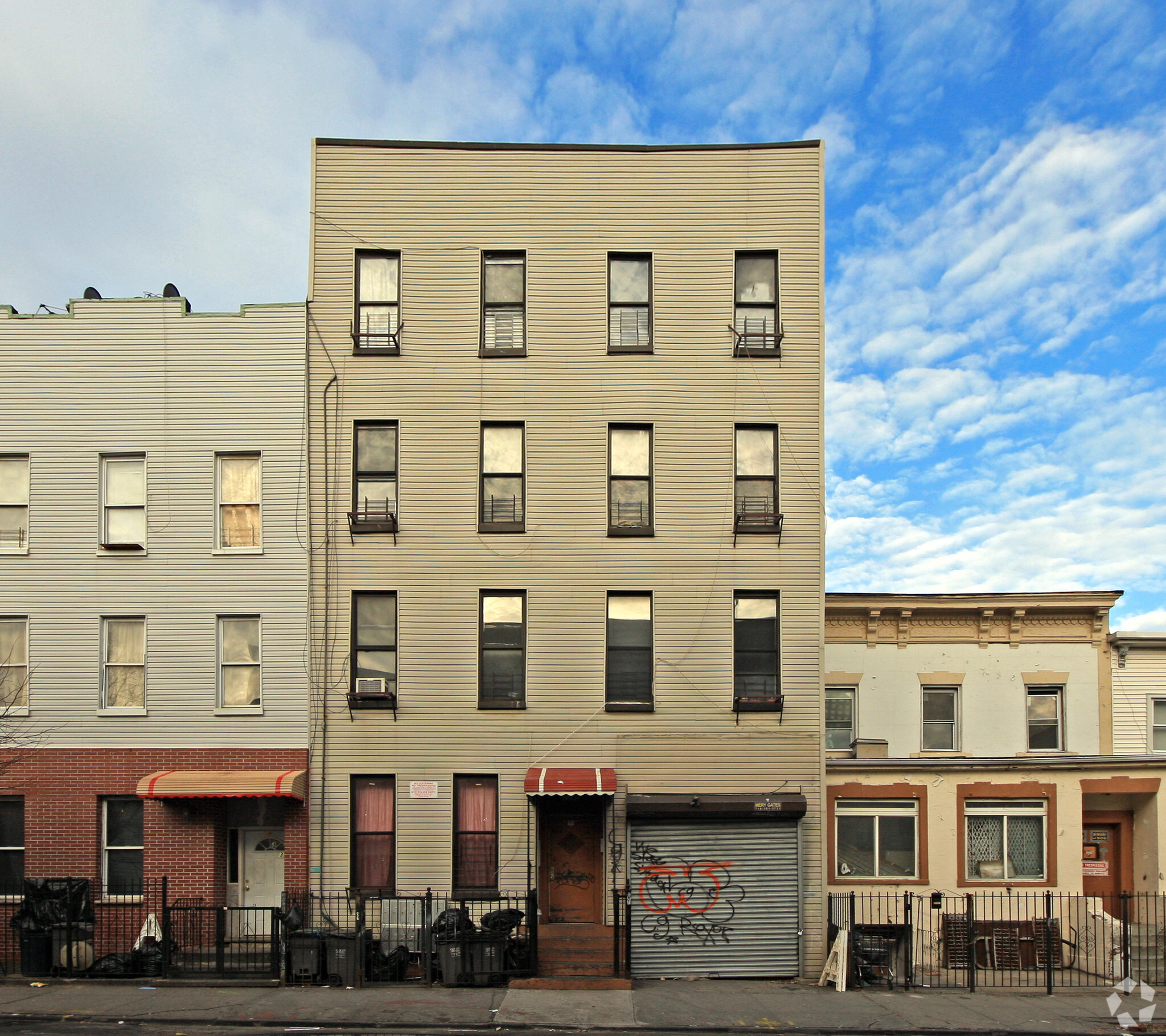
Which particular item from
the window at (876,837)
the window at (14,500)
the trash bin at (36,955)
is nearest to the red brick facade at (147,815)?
the trash bin at (36,955)

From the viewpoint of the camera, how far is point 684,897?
52.4ft

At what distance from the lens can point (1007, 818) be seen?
721 inches

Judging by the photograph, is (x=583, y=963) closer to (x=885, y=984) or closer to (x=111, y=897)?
(x=885, y=984)

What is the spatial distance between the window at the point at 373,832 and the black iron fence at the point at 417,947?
50 centimetres

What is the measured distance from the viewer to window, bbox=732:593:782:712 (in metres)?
16.9

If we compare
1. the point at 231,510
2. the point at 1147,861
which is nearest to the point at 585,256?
the point at 231,510

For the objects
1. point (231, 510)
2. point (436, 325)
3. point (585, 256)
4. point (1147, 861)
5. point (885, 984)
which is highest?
point (585, 256)

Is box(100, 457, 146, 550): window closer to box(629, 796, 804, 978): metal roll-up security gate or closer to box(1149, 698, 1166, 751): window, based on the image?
box(629, 796, 804, 978): metal roll-up security gate

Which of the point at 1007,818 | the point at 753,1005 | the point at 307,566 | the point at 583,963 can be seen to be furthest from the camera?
the point at 1007,818

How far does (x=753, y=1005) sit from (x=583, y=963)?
2.95 metres

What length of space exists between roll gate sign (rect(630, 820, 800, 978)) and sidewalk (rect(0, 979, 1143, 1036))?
1.81 ft

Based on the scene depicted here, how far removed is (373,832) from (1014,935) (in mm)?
12374

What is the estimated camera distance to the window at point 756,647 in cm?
1688

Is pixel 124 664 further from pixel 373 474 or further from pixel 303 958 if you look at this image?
pixel 303 958
